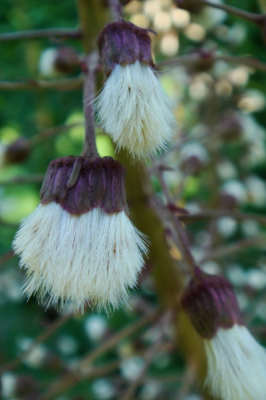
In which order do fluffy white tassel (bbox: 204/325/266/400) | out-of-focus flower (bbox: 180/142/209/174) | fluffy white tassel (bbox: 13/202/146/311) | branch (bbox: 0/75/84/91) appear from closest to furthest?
fluffy white tassel (bbox: 13/202/146/311) → fluffy white tassel (bbox: 204/325/266/400) → branch (bbox: 0/75/84/91) → out-of-focus flower (bbox: 180/142/209/174)

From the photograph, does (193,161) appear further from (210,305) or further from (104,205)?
(104,205)

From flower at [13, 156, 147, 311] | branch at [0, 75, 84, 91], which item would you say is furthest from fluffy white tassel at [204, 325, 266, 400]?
branch at [0, 75, 84, 91]

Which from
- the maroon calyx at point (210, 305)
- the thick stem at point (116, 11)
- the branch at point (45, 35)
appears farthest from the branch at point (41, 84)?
the maroon calyx at point (210, 305)

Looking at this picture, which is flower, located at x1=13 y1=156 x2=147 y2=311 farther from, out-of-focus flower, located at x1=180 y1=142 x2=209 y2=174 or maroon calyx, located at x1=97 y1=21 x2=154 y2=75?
out-of-focus flower, located at x1=180 y1=142 x2=209 y2=174

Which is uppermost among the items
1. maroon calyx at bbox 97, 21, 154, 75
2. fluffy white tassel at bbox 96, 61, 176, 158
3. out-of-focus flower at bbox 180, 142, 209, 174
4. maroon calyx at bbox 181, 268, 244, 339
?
maroon calyx at bbox 97, 21, 154, 75

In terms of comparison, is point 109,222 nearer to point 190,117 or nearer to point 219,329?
point 219,329

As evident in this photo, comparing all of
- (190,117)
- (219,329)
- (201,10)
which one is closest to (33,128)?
(190,117)

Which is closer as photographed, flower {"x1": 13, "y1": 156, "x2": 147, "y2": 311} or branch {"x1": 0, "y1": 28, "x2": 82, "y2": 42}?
flower {"x1": 13, "y1": 156, "x2": 147, "y2": 311}
